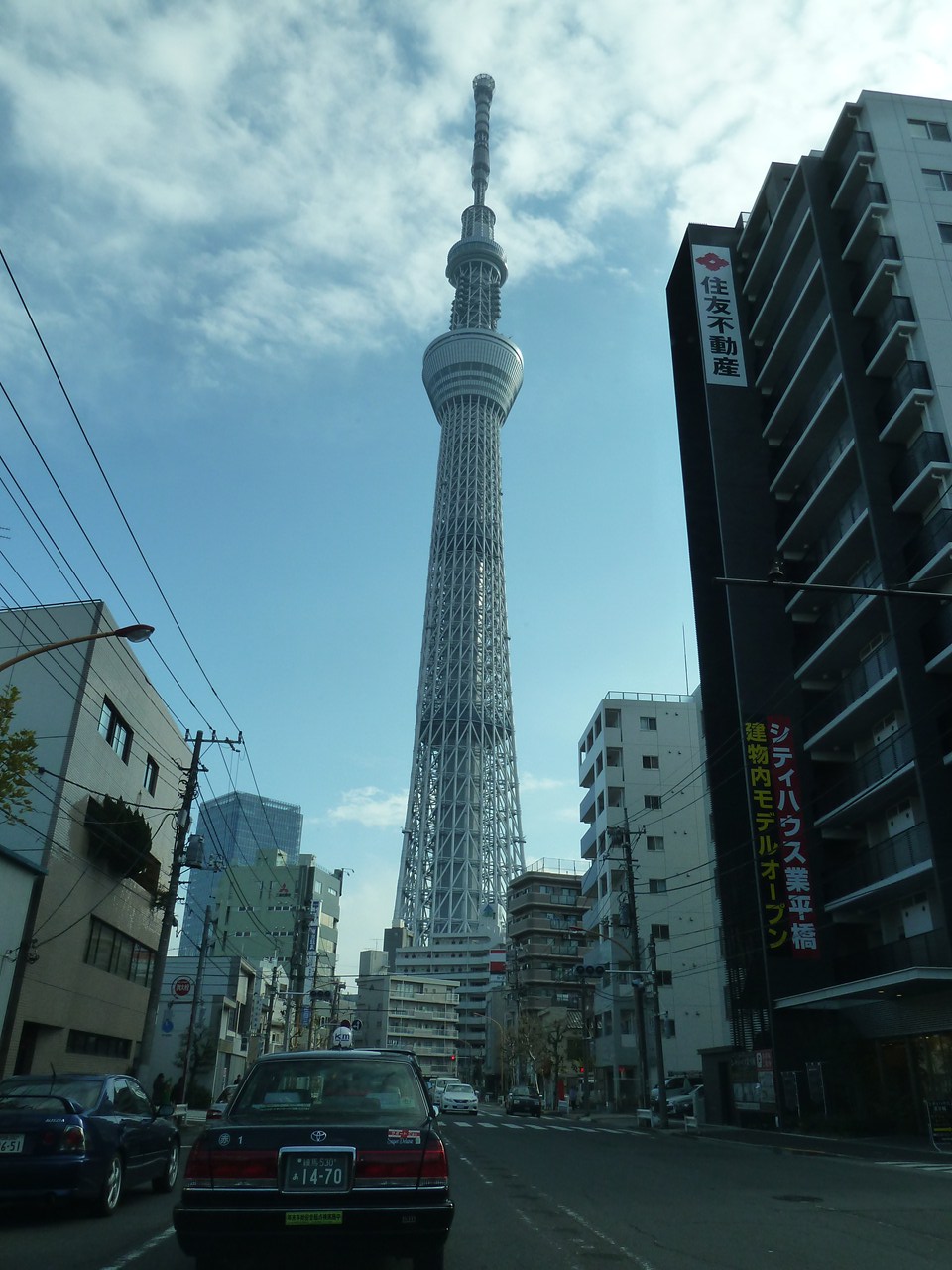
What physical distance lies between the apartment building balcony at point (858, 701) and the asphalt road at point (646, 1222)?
15.3 meters

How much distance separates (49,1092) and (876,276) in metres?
33.3

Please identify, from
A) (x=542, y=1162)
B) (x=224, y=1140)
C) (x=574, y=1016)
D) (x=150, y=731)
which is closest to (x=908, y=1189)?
(x=542, y=1162)

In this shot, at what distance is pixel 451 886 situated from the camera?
128625mm

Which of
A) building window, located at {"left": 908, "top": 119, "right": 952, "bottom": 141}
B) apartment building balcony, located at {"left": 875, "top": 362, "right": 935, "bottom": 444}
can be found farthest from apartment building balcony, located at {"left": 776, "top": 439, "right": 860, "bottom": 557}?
building window, located at {"left": 908, "top": 119, "right": 952, "bottom": 141}

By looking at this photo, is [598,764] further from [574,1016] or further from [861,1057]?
[861,1057]

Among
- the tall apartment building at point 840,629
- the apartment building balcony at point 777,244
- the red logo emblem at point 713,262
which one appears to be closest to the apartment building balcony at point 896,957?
the tall apartment building at point 840,629

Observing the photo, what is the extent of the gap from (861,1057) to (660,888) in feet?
109

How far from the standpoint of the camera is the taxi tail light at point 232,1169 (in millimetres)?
5676

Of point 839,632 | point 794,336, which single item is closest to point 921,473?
point 839,632

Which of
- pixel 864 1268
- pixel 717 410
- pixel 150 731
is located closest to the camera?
pixel 864 1268

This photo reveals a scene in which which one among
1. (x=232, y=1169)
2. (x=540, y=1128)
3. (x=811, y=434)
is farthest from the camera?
(x=811, y=434)

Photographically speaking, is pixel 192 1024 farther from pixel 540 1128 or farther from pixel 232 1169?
pixel 232 1169

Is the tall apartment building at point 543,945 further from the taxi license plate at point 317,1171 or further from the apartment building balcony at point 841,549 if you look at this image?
the taxi license plate at point 317,1171

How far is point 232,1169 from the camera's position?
5.70 metres
